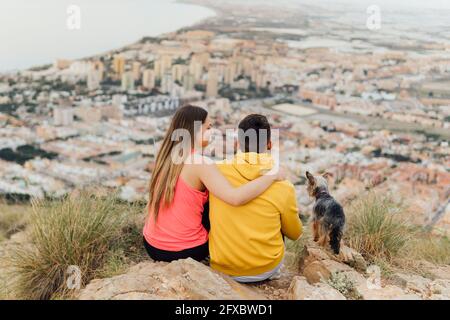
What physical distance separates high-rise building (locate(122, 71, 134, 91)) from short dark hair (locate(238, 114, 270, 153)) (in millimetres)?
23924

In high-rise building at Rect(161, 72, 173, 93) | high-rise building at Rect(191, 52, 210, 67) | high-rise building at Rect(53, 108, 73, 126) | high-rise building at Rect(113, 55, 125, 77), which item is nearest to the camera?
high-rise building at Rect(53, 108, 73, 126)

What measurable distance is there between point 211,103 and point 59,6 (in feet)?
24.1

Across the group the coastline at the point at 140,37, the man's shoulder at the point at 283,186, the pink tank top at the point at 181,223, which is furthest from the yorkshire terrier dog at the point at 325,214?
the coastline at the point at 140,37

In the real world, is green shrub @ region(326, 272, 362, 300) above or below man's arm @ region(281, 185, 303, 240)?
below

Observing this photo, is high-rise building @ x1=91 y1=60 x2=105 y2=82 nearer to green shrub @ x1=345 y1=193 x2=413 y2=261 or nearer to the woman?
green shrub @ x1=345 y1=193 x2=413 y2=261

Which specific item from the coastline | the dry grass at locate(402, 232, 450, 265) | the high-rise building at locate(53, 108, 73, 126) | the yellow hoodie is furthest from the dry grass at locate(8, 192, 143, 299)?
the coastline

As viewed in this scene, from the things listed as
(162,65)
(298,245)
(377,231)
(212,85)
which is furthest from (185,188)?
(162,65)

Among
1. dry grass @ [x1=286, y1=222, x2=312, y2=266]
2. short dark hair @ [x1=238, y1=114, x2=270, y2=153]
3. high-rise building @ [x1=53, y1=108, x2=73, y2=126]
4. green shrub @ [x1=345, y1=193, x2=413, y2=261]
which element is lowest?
high-rise building @ [x1=53, y1=108, x2=73, y2=126]

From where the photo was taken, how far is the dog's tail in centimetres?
238

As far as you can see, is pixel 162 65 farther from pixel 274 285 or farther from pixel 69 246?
pixel 274 285

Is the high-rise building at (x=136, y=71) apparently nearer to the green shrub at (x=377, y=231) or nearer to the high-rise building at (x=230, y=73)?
the high-rise building at (x=230, y=73)

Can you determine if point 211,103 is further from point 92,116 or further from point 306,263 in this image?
point 306,263
